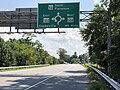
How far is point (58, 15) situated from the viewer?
115ft

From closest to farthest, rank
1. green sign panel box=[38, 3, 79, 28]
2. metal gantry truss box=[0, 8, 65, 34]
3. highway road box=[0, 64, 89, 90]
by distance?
1. highway road box=[0, 64, 89, 90]
2. green sign panel box=[38, 3, 79, 28]
3. metal gantry truss box=[0, 8, 65, 34]

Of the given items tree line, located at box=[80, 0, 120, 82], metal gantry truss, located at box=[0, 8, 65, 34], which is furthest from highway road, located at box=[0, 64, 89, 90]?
metal gantry truss, located at box=[0, 8, 65, 34]

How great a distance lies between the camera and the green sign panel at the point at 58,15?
115 ft

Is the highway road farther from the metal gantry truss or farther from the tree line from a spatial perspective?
the metal gantry truss

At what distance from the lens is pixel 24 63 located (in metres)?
80.3

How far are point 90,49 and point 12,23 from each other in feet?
59.8

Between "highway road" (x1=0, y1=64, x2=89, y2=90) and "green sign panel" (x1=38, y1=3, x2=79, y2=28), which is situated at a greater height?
"green sign panel" (x1=38, y1=3, x2=79, y2=28)

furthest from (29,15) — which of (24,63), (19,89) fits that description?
(24,63)

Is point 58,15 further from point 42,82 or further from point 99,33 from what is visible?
point 42,82

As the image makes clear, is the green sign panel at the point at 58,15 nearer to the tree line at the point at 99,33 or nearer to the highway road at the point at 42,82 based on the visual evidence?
the tree line at the point at 99,33

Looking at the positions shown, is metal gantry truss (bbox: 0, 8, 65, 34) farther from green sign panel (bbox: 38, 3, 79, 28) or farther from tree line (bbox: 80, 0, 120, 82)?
tree line (bbox: 80, 0, 120, 82)

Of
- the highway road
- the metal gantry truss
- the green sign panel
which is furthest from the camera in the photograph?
the metal gantry truss

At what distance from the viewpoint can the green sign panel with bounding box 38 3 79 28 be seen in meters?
34.9

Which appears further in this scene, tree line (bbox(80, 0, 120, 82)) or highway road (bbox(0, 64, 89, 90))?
tree line (bbox(80, 0, 120, 82))
